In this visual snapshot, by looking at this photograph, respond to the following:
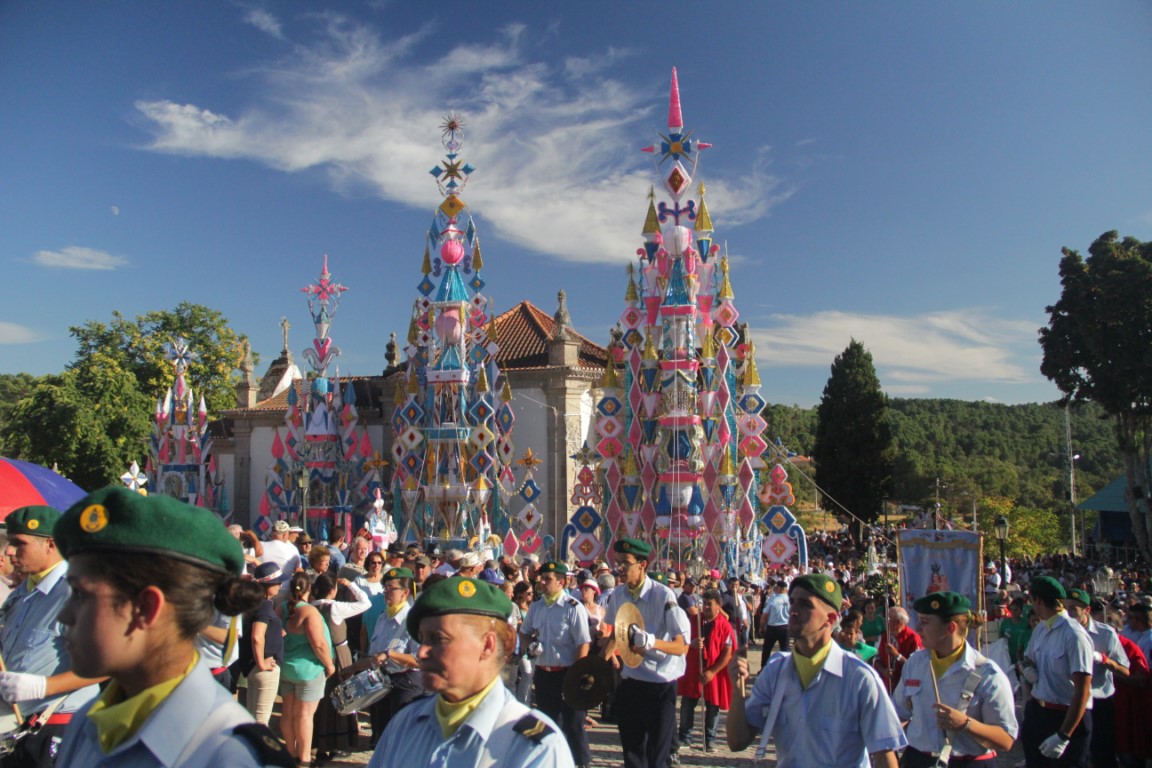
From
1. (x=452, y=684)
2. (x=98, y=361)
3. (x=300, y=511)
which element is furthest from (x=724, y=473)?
(x=98, y=361)

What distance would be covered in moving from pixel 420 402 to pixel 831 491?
954 inches

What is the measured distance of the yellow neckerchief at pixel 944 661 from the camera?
15.4ft

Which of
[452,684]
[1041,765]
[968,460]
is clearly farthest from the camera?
[968,460]

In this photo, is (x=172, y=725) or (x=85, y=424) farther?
(x=85, y=424)

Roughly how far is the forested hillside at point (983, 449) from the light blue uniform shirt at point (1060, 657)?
26382 mm

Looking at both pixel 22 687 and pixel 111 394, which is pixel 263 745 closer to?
pixel 22 687

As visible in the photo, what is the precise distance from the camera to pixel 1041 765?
644 centimetres

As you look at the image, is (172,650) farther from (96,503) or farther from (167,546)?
(96,503)

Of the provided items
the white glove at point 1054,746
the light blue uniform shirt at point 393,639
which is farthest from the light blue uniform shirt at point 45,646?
the white glove at point 1054,746

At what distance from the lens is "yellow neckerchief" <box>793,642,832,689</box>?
390 centimetres

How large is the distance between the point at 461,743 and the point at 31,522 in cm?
293

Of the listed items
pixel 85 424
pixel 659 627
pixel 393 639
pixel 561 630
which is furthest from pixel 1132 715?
pixel 85 424

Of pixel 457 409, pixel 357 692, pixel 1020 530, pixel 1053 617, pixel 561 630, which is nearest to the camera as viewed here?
pixel 357 692

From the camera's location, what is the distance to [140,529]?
2023 mm
